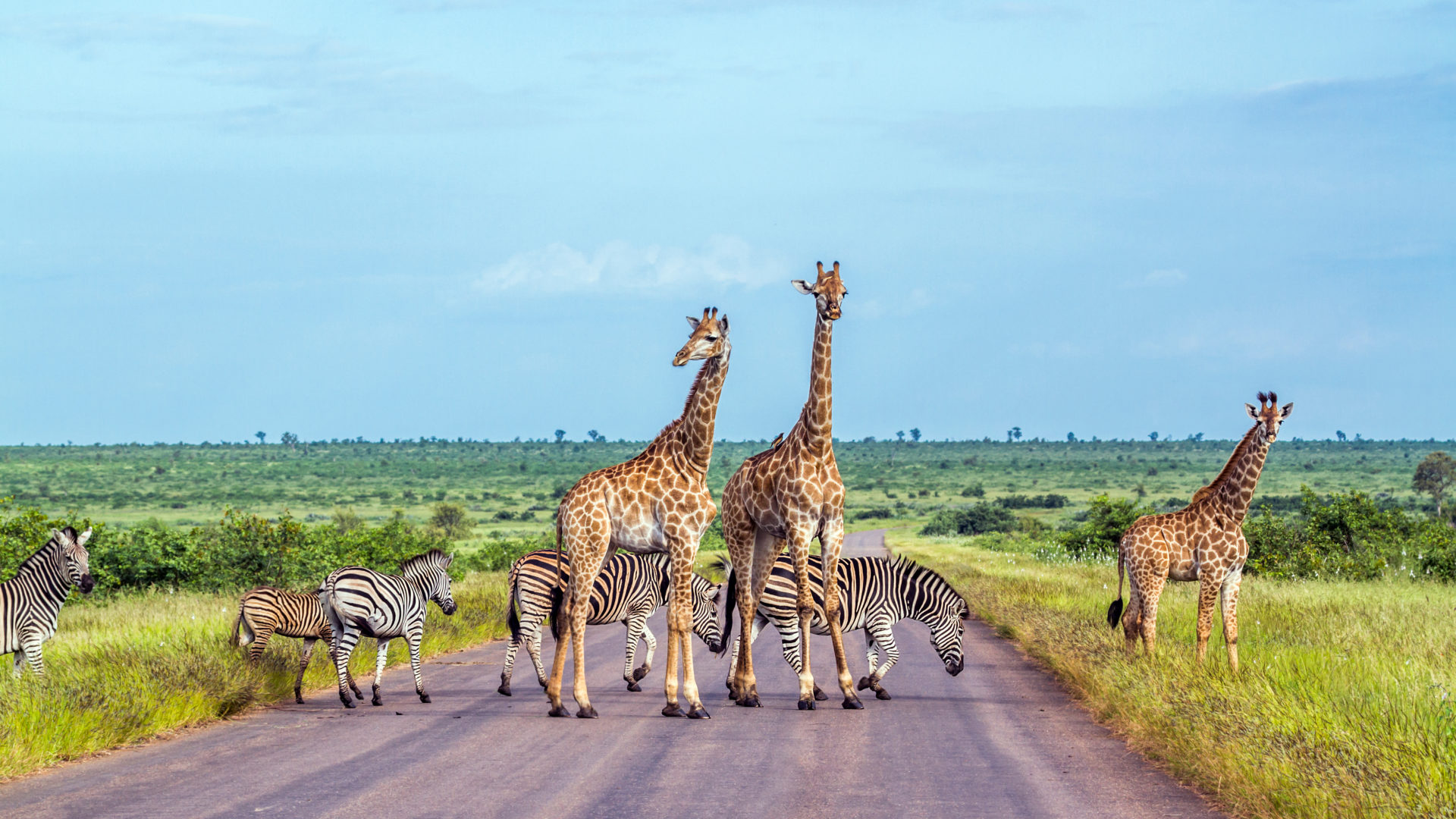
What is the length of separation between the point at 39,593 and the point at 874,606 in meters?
9.05

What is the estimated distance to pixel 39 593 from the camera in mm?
15273

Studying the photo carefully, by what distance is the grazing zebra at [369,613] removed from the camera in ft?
45.7

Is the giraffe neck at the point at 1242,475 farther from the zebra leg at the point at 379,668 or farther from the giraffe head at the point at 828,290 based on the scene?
the zebra leg at the point at 379,668

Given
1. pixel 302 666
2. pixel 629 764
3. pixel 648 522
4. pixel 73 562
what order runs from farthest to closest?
pixel 73 562 < pixel 302 666 < pixel 648 522 < pixel 629 764

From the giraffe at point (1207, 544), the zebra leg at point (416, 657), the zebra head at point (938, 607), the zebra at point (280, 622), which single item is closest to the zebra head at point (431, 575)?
the zebra leg at point (416, 657)

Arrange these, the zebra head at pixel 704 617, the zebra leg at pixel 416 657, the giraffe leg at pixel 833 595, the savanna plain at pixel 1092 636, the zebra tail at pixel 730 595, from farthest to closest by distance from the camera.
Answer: the zebra head at pixel 704 617, the zebra tail at pixel 730 595, the zebra leg at pixel 416 657, the giraffe leg at pixel 833 595, the savanna plain at pixel 1092 636

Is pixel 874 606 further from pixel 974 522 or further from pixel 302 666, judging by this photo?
pixel 974 522

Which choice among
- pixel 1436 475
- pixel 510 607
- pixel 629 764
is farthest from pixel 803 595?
pixel 1436 475

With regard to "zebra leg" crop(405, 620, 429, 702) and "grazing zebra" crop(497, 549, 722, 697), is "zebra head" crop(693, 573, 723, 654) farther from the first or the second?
"zebra leg" crop(405, 620, 429, 702)

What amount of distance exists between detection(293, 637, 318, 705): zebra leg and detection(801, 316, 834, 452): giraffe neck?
568 cm

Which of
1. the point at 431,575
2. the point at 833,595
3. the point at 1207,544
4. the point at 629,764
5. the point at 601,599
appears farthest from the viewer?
the point at 431,575

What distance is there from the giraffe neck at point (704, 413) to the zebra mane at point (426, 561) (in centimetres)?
355

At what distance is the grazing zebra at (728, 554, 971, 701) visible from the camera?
49.6 ft

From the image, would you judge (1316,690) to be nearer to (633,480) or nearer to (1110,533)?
(633,480)
